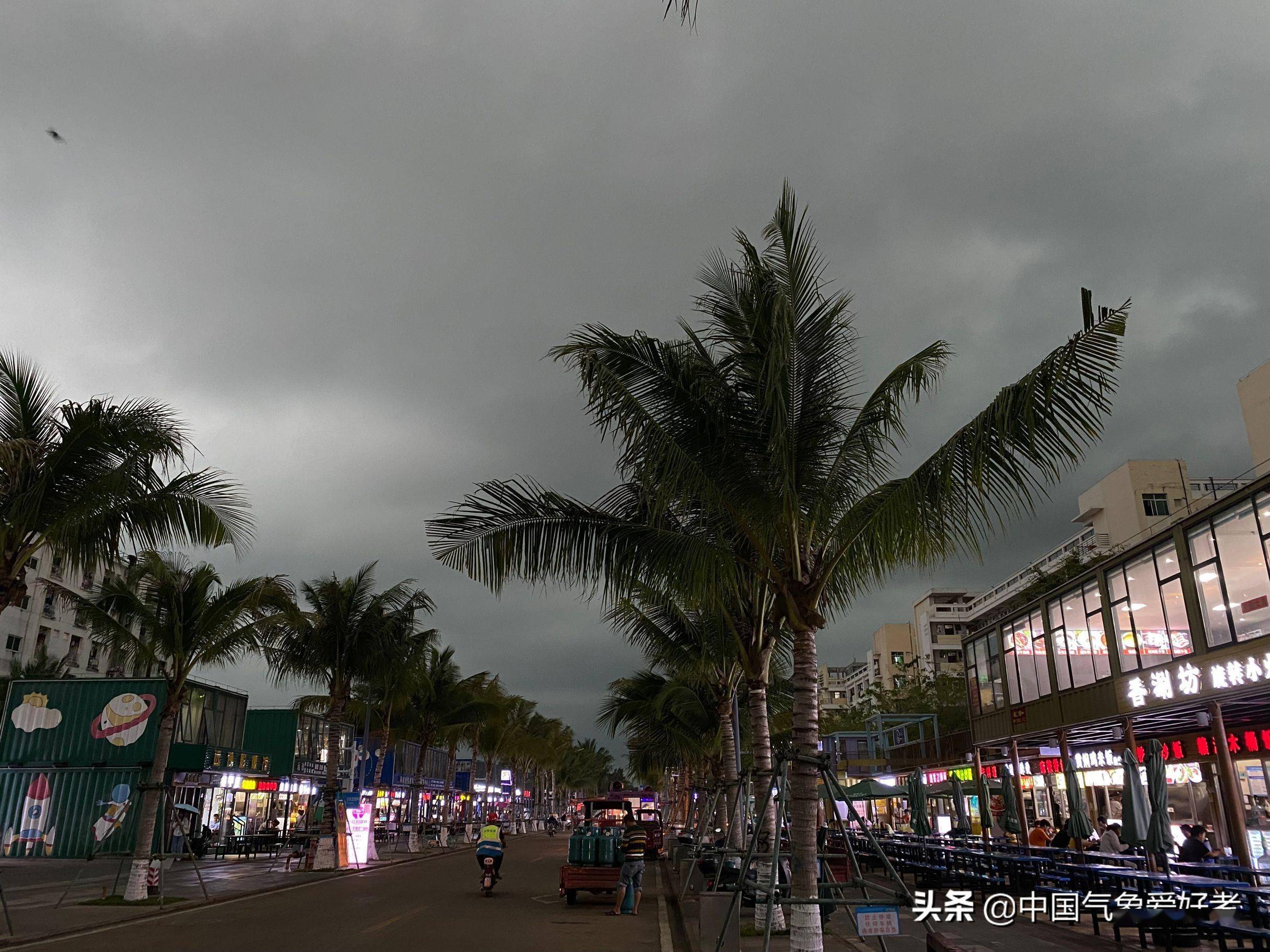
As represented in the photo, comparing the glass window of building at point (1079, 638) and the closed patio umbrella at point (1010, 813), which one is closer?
the closed patio umbrella at point (1010, 813)

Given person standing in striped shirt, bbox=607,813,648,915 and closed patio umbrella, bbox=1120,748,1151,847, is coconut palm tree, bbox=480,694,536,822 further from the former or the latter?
closed patio umbrella, bbox=1120,748,1151,847

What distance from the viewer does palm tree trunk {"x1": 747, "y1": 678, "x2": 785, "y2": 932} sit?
42.4 feet

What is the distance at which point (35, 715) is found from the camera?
101 ft

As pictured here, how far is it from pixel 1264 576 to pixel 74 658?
70.8 meters

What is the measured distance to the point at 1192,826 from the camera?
49.6ft

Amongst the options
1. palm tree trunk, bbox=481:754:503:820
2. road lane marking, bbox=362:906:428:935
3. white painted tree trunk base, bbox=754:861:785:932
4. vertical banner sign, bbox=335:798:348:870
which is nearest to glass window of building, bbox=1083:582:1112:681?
white painted tree trunk base, bbox=754:861:785:932

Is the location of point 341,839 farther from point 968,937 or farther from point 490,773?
point 490,773

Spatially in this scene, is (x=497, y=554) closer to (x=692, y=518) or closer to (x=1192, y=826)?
(x=692, y=518)

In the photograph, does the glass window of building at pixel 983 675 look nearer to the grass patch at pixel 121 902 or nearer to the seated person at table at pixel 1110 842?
the seated person at table at pixel 1110 842

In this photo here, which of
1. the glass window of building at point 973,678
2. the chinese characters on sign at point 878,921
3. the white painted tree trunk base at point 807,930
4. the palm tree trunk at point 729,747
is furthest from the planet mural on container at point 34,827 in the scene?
the glass window of building at point 973,678

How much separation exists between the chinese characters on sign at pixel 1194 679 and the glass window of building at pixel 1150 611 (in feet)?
2.14

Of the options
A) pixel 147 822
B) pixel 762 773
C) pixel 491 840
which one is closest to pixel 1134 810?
pixel 762 773

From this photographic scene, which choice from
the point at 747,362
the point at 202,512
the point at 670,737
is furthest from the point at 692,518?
the point at 670,737

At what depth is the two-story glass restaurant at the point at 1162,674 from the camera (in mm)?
16359
